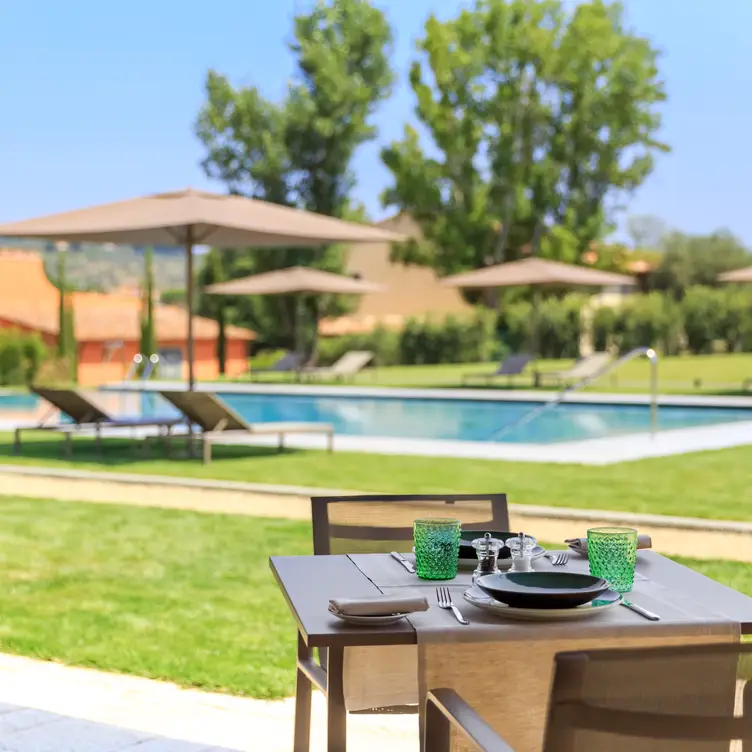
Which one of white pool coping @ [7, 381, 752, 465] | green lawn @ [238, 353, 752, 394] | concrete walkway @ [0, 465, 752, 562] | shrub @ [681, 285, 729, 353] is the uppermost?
shrub @ [681, 285, 729, 353]

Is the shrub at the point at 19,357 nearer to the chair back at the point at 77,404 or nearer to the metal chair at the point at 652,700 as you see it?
the chair back at the point at 77,404

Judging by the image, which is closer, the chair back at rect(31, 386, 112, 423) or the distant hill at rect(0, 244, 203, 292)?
the chair back at rect(31, 386, 112, 423)

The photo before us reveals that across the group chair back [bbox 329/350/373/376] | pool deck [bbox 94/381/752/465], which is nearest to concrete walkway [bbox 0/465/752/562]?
pool deck [bbox 94/381/752/465]

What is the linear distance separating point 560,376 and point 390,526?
1897 centimetres

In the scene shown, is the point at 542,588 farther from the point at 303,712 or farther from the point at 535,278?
the point at 535,278

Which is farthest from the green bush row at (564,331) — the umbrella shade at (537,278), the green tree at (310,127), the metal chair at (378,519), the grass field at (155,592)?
the metal chair at (378,519)

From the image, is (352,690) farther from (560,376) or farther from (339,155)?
(339,155)

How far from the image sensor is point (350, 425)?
1861cm

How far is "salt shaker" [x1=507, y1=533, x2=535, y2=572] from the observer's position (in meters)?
2.88

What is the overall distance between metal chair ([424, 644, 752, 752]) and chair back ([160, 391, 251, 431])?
31.3 ft

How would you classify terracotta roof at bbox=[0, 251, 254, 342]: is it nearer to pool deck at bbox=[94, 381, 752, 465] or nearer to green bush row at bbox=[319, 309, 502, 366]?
green bush row at bbox=[319, 309, 502, 366]

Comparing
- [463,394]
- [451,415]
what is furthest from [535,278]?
[451,415]

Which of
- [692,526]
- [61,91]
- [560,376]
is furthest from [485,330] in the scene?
[61,91]

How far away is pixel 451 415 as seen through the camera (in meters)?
20.1
